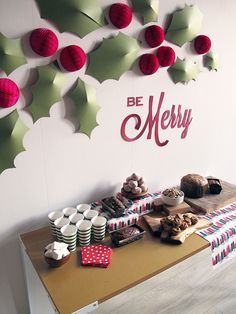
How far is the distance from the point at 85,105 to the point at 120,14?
460 millimetres

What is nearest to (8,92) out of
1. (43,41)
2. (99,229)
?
(43,41)

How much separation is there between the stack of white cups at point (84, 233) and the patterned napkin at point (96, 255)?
30 mm

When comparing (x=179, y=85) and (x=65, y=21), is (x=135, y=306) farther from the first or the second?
(x=65, y=21)

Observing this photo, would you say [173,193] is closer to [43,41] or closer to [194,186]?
[194,186]

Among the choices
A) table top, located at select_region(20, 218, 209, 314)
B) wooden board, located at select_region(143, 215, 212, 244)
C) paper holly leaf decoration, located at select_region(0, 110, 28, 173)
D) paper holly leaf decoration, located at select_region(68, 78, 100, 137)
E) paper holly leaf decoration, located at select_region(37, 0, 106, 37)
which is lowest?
table top, located at select_region(20, 218, 209, 314)

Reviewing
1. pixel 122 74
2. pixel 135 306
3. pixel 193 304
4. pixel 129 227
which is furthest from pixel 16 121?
pixel 193 304

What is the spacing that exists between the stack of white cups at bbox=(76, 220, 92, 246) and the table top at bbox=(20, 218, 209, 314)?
1.5 inches

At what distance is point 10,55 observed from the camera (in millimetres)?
1150

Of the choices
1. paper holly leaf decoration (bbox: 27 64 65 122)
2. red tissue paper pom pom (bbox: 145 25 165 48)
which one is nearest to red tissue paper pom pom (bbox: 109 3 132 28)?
red tissue paper pom pom (bbox: 145 25 165 48)

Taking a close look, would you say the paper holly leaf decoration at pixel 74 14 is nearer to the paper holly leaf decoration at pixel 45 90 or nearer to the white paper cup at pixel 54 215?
the paper holly leaf decoration at pixel 45 90

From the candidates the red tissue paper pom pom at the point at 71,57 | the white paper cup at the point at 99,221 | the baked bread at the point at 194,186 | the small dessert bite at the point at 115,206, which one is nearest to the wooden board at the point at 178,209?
the baked bread at the point at 194,186

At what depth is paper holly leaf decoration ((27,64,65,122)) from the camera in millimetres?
1242

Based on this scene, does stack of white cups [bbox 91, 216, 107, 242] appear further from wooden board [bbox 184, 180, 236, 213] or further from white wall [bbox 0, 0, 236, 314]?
wooden board [bbox 184, 180, 236, 213]

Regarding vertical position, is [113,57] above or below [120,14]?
below
